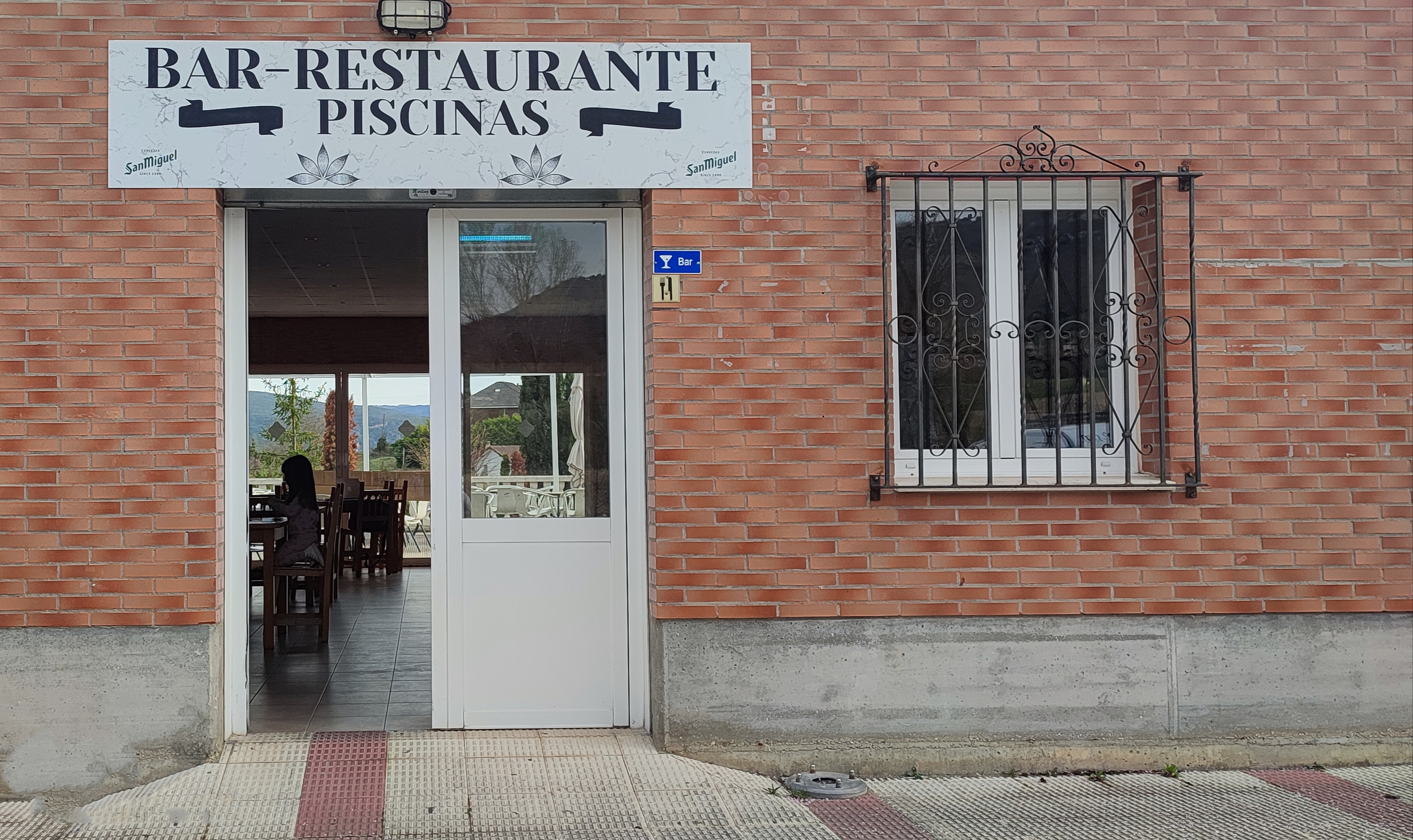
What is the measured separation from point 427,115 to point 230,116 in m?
0.78

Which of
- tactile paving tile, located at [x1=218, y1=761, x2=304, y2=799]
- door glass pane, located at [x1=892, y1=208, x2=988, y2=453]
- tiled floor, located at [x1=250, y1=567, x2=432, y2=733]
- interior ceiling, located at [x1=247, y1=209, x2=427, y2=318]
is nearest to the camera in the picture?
tactile paving tile, located at [x1=218, y1=761, x2=304, y2=799]

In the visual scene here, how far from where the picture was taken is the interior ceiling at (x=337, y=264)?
9219mm

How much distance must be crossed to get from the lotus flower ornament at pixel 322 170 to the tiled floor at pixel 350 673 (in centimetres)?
241

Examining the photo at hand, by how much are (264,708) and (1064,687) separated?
390 centimetres

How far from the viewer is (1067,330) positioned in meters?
5.23

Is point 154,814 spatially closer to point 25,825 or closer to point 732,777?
point 25,825

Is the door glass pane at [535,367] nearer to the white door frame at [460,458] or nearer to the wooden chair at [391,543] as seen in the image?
the white door frame at [460,458]

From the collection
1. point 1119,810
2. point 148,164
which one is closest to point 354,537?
point 148,164

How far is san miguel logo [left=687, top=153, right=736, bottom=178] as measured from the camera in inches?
193

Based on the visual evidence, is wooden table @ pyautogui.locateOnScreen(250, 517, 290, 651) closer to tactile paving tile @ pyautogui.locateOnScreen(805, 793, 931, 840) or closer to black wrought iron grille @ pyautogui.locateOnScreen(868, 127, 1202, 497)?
tactile paving tile @ pyautogui.locateOnScreen(805, 793, 931, 840)

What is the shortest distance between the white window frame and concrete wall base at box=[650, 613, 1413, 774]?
631 mm

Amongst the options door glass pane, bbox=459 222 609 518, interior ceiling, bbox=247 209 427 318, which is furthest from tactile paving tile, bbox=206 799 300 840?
interior ceiling, bbox=247 209 427 318

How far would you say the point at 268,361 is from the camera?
16.6 m

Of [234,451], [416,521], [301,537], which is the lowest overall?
[416,521]
